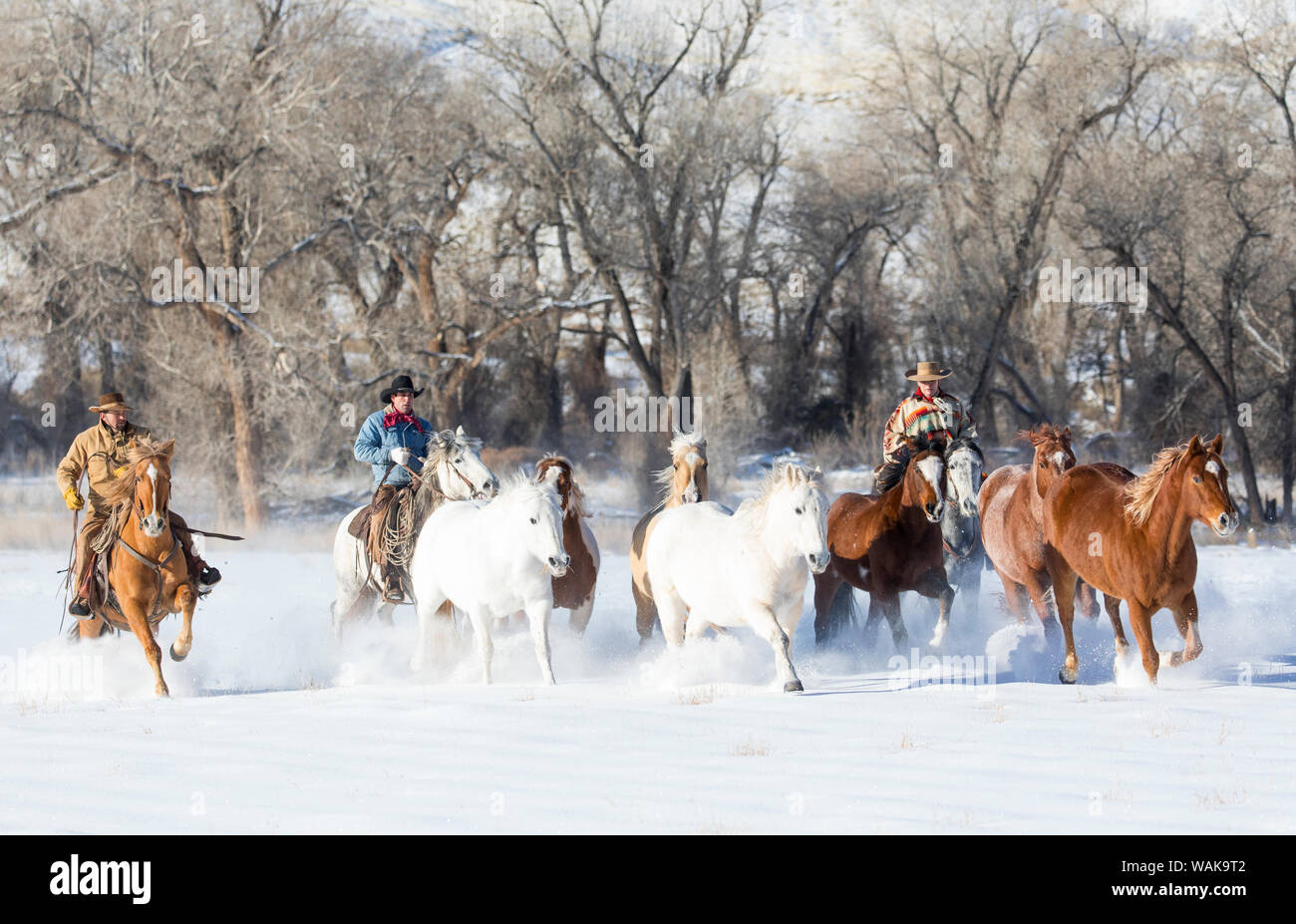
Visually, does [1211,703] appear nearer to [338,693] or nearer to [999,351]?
[338,693]

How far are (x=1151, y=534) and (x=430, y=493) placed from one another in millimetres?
4950

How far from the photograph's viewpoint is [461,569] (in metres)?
8.80

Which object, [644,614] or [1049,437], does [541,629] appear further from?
→ [1049,437]

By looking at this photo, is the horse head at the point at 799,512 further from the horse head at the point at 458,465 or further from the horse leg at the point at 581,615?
the horse leg at the point at 581,615

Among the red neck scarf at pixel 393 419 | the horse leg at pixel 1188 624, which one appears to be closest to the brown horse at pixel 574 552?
the red neck scarf at pixel 393 419

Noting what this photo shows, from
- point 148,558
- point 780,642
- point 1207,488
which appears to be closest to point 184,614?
point 148,558

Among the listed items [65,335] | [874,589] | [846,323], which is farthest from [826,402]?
[874,589]

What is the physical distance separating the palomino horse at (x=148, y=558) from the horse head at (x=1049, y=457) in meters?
5.95

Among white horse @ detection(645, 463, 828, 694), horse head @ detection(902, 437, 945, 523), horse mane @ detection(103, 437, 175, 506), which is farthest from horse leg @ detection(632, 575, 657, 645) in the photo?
horse mane @ detection(103, 437, 175, 506)

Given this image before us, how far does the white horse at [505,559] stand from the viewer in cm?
842

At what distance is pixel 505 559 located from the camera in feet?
28.0

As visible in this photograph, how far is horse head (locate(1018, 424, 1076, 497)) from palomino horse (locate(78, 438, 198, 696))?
5.95 metres

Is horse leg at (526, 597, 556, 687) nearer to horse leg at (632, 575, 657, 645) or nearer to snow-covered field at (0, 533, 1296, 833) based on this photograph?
snow-covered field at (0, 533, 1296, 833)

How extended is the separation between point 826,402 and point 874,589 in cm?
2648
